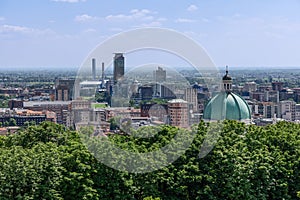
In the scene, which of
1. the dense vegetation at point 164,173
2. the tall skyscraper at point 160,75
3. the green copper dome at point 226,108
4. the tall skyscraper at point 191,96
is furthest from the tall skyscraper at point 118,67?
the tall skyscraper at point 191,96

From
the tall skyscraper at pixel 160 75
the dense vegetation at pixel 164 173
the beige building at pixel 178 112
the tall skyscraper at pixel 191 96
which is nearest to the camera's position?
the dense vegetation at pixel 164 173

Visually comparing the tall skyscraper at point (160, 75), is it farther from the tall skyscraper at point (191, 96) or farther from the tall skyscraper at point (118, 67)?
the tall skyscraper at point (191, 96)

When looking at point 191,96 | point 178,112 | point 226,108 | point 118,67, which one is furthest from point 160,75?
point 191,96

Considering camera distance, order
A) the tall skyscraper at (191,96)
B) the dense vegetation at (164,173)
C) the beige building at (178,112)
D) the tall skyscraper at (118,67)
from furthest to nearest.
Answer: the tall skyscraper at (191,96) < the beige building at (178,112) < the tall skyscraper at (118,67) < the dense vegetation at (164,173)

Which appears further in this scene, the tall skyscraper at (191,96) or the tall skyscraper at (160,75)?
the tall skyscraper at (191,96)

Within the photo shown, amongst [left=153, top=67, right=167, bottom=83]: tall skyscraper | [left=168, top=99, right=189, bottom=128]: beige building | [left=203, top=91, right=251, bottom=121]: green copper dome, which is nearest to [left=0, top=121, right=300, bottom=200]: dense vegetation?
[left=203, top=91, right=251, bottom=121]: green copper dome
